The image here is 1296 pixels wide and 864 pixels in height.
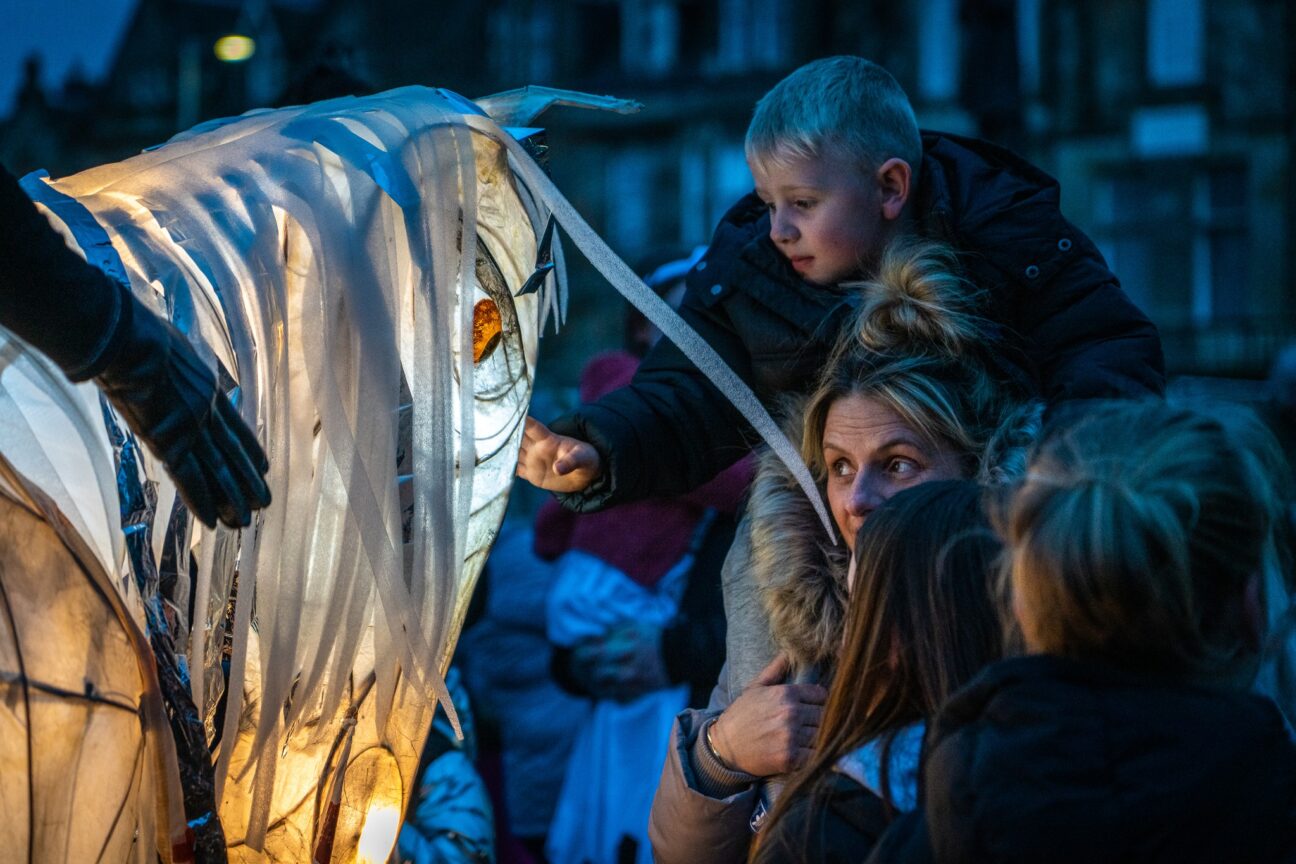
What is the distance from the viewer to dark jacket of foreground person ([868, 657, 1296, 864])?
50.9 inches

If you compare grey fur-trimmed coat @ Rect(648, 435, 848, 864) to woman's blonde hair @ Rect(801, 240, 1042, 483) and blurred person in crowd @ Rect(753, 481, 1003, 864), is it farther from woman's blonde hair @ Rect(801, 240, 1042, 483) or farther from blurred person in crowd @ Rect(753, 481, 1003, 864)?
blurred person in crowd @ Rect(753, 481, 1003, 864)

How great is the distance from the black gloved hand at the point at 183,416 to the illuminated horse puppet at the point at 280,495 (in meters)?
0.12

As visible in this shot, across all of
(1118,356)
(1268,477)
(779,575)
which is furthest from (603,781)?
(1268,477)

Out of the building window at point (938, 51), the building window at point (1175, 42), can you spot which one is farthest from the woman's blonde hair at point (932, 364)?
the building window at point (1175, 42)

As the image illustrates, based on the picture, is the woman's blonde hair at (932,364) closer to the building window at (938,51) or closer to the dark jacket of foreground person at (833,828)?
the dark jacket of foreground person at (833,828)

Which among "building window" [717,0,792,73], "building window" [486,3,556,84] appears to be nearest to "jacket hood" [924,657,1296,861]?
"building window" [717,0,792,73]

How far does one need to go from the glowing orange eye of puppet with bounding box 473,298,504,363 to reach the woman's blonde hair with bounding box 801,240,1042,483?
1.76 feet

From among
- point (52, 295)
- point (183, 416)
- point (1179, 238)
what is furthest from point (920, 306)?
point (1179, 238)

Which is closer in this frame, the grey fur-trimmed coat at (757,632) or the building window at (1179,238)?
the grey fur-trimmed coat at (757,632)

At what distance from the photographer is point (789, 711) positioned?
76.8 inches

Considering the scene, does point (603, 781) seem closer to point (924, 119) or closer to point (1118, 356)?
point (1118, 356)

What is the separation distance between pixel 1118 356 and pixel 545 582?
8.03 ft

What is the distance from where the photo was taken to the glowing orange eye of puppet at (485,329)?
1894mm

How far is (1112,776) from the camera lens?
4.29 ft
